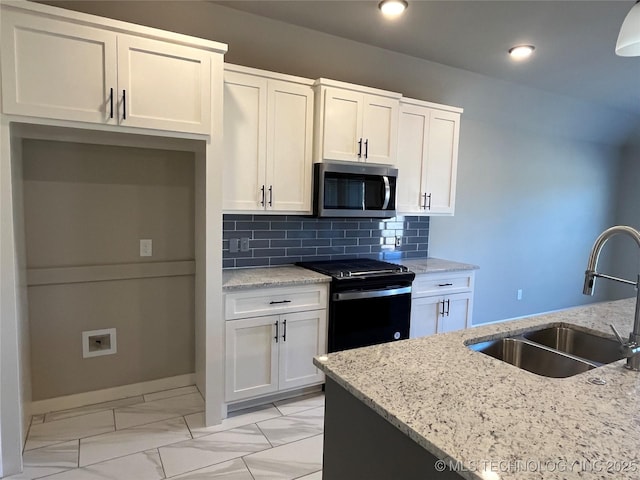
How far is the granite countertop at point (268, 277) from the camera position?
2539mm

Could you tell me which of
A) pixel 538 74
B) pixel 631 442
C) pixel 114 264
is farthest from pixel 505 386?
pixel 538 74

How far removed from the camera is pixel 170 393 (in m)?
2.89

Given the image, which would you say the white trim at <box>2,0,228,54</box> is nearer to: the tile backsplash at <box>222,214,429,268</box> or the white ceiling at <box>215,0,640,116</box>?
the white ceiling at <box>215,0,640,116</box>

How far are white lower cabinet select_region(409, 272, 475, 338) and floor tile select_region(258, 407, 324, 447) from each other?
3.50 ft

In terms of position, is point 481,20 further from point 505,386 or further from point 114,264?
point 114,264

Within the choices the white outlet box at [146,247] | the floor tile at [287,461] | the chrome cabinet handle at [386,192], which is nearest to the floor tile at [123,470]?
the floor tile at [287,461]

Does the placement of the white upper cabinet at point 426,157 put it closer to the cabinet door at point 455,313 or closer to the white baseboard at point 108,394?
the cabinet door at point 455,313

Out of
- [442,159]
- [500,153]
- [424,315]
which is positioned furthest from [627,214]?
[424,315]

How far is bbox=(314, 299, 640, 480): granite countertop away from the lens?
2.78 feet

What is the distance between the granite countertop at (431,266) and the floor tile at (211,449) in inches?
66.8

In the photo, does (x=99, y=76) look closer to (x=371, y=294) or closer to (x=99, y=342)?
(x=99, y=342)

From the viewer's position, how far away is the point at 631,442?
0.92 m

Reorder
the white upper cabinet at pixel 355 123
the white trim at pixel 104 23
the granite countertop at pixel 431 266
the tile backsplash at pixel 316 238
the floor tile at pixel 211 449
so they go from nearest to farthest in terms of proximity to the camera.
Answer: the white trim at pixel 104 23 < the floor tile at pixel 211 449 < the white upper cabinet at pixel 355 123 < the tile backsplash at pixel 316 238 < the granite countertop at pixel 431 266

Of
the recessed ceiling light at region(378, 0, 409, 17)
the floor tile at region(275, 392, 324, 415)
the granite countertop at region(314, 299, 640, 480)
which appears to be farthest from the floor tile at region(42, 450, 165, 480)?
the recessed ceiling light at region(378, 0, 409, 17)
